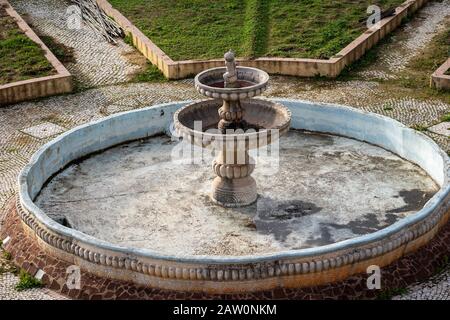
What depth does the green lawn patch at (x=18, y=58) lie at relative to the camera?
14.1 metres

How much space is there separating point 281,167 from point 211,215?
1.64m

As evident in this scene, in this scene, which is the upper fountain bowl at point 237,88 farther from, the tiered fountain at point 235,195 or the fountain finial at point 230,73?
the fountain finial at point 230,73

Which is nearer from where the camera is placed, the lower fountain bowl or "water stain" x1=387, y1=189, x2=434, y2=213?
the lower fountain bowl

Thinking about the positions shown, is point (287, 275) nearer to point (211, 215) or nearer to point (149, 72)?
point (211, 215)

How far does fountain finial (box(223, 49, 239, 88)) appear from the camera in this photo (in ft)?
28.2

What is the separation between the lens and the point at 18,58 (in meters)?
14.9

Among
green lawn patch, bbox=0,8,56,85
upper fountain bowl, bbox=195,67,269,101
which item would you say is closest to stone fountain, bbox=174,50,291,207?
upper fountain bowl, bbox=195,67,269,101

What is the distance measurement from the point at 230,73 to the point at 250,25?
8009mm

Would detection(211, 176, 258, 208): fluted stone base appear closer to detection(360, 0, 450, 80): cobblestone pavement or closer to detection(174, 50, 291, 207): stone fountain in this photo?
detection(174, 50, 291, 207): stone fountain

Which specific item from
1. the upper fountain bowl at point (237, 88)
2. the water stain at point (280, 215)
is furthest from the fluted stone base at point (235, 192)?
the upper fountain bowl at point (237, 88)

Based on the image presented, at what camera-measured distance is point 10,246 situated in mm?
8609

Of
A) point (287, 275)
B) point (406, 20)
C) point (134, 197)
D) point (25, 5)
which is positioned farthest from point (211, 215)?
point (25, 5)

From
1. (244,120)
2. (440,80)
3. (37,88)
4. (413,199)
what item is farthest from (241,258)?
(37,88)

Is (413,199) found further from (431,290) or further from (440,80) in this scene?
(440,80)
